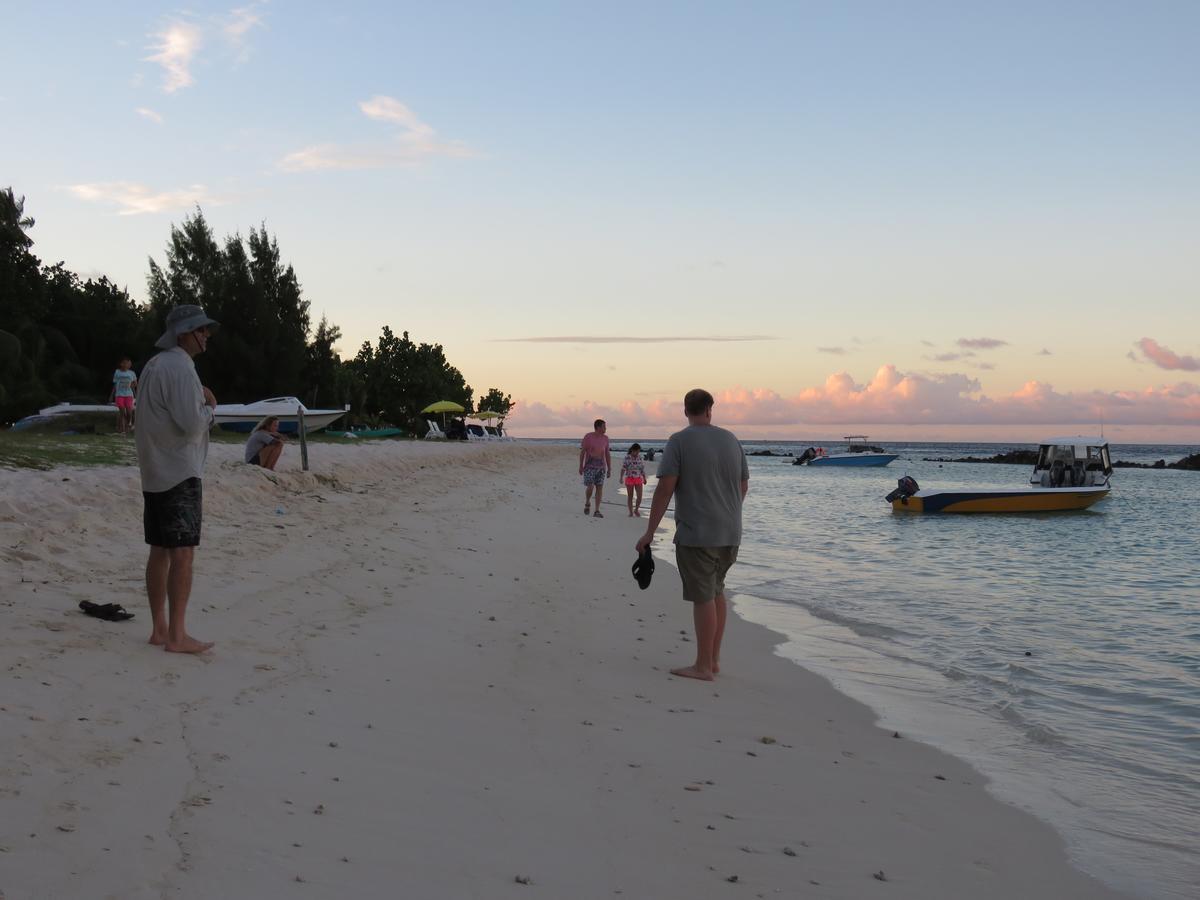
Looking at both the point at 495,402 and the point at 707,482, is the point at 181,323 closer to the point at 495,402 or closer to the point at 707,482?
the point at 707,482

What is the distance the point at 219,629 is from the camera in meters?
6.06

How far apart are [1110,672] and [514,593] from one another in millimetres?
5285

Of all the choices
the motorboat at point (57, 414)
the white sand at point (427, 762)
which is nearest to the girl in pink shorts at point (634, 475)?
the white sand at point (427, 762)

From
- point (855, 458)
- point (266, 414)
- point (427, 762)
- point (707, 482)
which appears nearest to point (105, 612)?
point (427, 762)

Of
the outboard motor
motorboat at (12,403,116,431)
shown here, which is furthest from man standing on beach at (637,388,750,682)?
motorboat at (12,403,116,431)

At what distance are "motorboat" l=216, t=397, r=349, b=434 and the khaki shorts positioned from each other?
12989mm

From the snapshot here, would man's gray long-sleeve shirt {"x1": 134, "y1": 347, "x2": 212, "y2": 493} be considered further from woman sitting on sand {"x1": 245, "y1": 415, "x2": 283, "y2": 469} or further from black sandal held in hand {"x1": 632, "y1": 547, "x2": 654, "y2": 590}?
woman sitting on sand {"x1": 245, "y1": 415, "x2": 283, "y2": 469}

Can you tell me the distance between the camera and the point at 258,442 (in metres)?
15.1

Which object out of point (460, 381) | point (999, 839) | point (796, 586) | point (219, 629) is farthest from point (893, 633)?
point (460, 381)

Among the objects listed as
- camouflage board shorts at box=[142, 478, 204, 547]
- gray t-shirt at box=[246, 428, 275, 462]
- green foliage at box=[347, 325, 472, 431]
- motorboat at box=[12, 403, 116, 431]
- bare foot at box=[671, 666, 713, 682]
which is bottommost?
bare foot at box=[671, 666, 713, 682]

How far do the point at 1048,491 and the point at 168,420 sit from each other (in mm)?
27938

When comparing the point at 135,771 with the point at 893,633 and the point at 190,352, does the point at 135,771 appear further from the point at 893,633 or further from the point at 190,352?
the point at 893,633

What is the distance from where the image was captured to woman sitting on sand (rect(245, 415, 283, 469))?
14.9 m

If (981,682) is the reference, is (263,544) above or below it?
above
